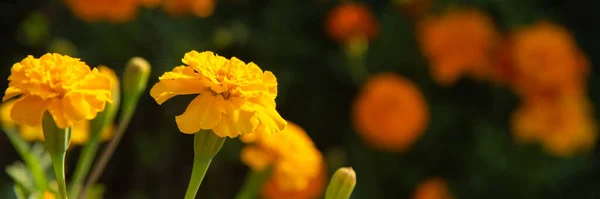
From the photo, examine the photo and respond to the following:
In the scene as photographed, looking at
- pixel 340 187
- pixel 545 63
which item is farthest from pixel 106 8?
pixel 340 187

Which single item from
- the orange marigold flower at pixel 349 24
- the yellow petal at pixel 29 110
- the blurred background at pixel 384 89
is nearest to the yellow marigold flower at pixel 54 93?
the yellow petal at pixel 29 110

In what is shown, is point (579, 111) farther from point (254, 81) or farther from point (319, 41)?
point (254, 81)

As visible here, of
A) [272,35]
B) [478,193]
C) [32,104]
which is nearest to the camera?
[32,104]

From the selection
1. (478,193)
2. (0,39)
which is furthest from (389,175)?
(0,39)

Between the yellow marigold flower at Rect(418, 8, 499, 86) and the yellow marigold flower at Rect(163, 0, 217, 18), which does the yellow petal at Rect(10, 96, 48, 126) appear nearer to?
the yellow marigold flower at Rect(163, 0, 217, 18)

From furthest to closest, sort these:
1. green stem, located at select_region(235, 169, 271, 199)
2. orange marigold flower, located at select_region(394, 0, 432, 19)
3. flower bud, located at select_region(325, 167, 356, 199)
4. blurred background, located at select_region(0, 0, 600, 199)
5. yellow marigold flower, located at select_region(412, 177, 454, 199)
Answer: orange marigold flower, located at select_region(394, 0, 432, 19) → blurred background, located at select_region(0, 0, 600, 199) → yellow marigold flower, located at select_region(412, 177, 454, 199) → green stem, located at select_region(235, 169, 271, 199) → flower bud, located at select_region(325, 167, 356, 199)

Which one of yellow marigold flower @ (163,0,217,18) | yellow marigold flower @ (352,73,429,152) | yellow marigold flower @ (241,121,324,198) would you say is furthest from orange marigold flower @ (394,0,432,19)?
yellow marigold flower @ (241,121,324,198)

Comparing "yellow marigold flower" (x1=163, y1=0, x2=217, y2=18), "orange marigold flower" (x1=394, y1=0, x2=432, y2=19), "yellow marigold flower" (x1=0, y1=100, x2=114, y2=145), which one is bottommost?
"orange marigold flower" (x1=394, y1=0, x2=432, y2=19)
